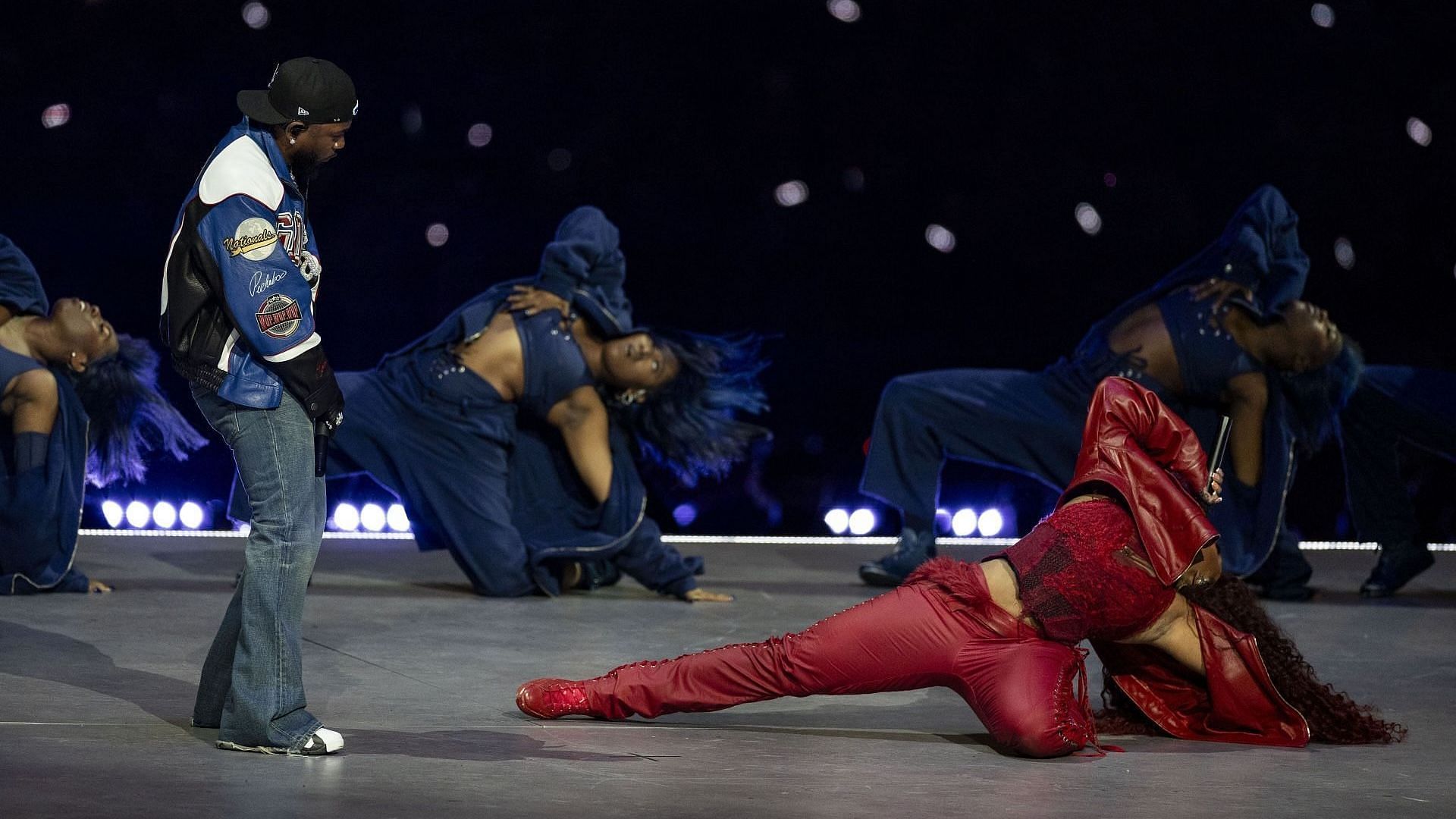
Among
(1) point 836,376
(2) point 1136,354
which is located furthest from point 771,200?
(2) point 1136,354

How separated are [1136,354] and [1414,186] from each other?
210cm

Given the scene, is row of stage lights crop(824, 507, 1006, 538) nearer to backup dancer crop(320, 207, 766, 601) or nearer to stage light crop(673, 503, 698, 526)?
stage light crop(673, 503, 698, 526)

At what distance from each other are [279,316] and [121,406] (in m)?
2.64

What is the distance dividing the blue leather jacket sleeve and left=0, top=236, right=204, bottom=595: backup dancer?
1.25 meters

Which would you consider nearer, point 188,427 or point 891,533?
point 188,427

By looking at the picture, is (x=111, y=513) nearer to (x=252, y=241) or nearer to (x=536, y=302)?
(x=536, y=302)

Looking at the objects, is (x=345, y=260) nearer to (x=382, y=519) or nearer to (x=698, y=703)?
(x=382, y=519)

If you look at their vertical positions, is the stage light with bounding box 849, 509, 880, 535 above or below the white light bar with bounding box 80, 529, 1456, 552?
above

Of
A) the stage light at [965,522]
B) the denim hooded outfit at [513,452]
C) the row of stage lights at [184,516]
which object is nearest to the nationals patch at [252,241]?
the denim hooded outfit at [513,452]

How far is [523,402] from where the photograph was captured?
517 cm

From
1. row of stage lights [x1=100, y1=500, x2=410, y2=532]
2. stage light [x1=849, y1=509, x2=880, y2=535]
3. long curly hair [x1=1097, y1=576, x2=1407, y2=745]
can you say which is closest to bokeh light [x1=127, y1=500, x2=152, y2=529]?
row of stage lights [x1=100, y1=500, x2=410, y2=532]

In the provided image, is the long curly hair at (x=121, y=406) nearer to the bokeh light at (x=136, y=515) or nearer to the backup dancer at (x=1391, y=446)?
the bokeh light at (x=136, y=515)

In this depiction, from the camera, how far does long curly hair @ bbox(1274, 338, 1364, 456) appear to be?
5250 millimetres

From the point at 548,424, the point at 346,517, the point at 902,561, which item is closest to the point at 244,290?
the point at 548,424
